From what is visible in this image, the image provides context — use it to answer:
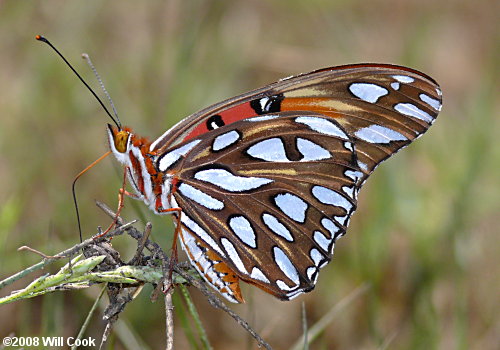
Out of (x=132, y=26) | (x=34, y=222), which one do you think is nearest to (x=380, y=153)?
(x=34, y=222)

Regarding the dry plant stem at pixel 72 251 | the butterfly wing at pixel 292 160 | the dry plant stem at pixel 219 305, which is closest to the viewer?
the dry plant stem at pixel 72 251

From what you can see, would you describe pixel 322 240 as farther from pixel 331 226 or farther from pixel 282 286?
pixel 282 286

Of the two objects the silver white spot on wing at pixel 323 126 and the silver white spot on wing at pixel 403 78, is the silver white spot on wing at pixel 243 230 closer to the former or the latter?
the silver white spot on wing at pixel 323 126

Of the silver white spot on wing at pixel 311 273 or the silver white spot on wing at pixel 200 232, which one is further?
A: the silver white spot on wing at pixel 311 273

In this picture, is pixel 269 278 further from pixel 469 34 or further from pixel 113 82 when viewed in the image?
pixel 469 34

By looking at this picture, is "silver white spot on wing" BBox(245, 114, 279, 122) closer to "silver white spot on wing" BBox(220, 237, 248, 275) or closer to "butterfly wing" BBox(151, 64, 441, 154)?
"butterfly wing" BBox(151, 64, 441, 154)

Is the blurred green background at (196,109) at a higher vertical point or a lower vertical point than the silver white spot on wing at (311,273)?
higher

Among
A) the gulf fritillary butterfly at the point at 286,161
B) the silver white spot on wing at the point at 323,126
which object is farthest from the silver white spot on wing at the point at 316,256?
the silver white spot on wing at the point at 323,126
